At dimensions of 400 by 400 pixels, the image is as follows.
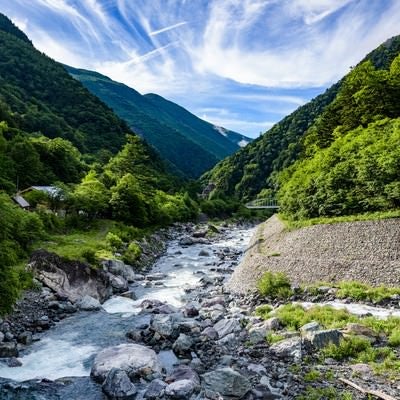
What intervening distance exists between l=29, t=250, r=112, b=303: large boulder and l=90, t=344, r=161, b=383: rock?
384 inches

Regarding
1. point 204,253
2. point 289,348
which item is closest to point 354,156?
point 204,253

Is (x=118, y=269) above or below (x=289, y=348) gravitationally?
above

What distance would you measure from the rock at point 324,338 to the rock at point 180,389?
5.72 meters

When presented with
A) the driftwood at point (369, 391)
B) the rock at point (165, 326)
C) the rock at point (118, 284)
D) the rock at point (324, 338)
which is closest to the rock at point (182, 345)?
the rock at point (165, 326)

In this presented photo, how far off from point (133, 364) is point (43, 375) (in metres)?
3.65

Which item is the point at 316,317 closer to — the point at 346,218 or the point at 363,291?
the point at 363,291

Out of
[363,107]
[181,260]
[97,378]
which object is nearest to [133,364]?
[97,378]

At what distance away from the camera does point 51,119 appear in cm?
11300

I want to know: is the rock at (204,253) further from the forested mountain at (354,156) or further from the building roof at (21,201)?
the building roof at (21,201)

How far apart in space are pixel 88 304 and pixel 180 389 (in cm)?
1281

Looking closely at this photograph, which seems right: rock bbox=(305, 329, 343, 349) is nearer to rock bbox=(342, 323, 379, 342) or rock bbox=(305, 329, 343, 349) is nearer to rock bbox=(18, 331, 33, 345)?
rock bbox=(342, 323, 379, 342)

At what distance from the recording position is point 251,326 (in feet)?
63.7

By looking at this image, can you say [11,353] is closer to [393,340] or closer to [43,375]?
[43,375]

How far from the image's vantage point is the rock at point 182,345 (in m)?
17.2
